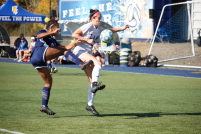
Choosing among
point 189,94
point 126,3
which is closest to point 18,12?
point 126,3

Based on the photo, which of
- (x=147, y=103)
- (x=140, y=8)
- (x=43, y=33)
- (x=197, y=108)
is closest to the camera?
(x=43, y=33)

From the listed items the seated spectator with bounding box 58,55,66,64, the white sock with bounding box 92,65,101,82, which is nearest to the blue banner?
the seated spectator with bounding box 58,55,66,64

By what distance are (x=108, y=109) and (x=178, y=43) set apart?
1894cm

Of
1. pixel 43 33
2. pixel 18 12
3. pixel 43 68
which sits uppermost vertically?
pixel 18 12

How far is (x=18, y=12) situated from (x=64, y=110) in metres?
24.3

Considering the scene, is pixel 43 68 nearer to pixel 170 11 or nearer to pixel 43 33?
pixel 43 33

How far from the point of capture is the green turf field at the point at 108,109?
24.6 ft

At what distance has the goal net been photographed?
25703 mm

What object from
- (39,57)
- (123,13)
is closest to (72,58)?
(39,57)

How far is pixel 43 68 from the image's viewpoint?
28.6 ft

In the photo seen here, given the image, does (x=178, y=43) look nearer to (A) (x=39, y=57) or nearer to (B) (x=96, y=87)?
(B) (x=96, y=87)

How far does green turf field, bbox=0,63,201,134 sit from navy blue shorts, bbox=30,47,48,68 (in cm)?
101

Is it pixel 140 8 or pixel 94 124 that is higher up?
pixel 140 8

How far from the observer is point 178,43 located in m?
28.0
